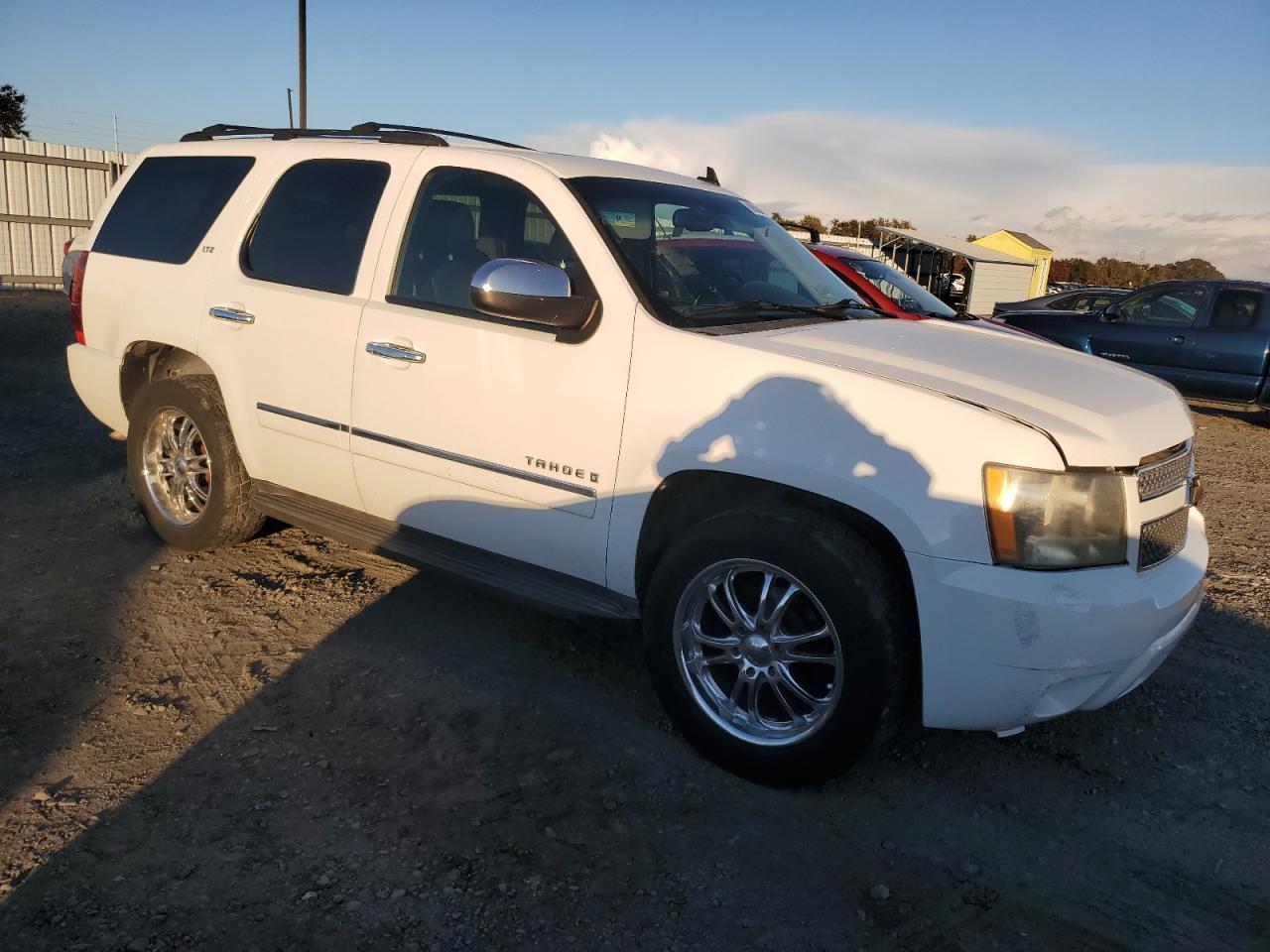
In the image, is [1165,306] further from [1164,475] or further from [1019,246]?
[1019,246]

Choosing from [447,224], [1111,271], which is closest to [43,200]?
[447,224]

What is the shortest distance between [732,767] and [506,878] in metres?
0.89

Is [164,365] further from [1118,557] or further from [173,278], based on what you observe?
[1118,557]

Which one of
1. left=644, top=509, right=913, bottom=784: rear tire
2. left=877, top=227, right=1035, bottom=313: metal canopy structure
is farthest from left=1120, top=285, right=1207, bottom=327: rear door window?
left=877, top=227, right=1035, bottom=313: metal canopy structure

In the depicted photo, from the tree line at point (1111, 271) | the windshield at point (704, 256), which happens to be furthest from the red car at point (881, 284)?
the tree line at point (1111, 271)

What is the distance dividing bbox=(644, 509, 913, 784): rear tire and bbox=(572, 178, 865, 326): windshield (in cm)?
85

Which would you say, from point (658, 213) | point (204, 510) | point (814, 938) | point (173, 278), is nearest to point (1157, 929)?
point (814, 938)

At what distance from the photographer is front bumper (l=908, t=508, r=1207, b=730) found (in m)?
2.75

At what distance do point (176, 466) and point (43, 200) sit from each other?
15.5 meters

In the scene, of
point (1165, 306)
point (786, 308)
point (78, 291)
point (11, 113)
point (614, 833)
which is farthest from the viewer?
point (11, 113)

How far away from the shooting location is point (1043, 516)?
276 centimetres

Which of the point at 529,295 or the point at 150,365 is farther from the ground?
the point at 529,295

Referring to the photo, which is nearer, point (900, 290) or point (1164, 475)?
point (1164, 475)

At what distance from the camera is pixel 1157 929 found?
266 cm
